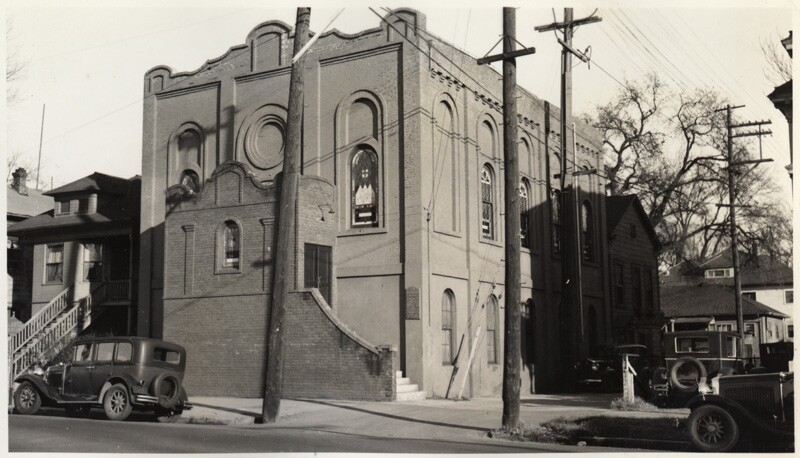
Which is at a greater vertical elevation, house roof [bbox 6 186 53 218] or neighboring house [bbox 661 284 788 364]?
house roof [bbox 6 186 53 218]

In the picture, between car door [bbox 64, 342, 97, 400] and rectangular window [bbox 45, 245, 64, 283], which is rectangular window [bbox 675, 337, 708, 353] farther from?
rectangular window [bbox 45, 245, 64, 283]

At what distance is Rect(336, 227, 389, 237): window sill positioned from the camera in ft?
76.8

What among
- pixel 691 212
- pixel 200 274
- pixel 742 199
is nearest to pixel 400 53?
pixel 200 274

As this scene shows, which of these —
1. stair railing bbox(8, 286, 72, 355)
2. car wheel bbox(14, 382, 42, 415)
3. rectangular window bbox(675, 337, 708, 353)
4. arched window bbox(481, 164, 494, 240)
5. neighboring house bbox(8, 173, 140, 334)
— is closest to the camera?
car wheel bbox(14, 382, 42, 415)

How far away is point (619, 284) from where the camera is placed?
3631cm

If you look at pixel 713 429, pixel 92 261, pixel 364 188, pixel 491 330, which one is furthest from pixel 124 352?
pixel 92 261

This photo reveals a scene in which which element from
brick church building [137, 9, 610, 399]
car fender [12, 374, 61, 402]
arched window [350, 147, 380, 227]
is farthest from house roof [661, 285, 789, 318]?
car fender [12, 374, 61, 402]

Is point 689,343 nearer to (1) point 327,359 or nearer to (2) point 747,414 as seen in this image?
(2) point 747,414

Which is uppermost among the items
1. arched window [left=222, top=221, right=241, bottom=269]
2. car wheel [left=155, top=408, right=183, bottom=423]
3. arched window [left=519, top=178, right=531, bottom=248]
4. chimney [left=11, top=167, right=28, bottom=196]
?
chimney [left=11, top=167, right=28, bottom=196]

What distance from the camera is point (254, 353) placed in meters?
22.2

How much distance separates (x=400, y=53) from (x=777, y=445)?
48.3 ft

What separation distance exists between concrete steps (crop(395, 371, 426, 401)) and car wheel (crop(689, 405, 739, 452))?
8859 millimetres

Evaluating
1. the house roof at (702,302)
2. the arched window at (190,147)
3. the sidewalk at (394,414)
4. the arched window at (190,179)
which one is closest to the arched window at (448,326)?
the sidewalk at (394,414)

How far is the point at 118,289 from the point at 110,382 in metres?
12.0
